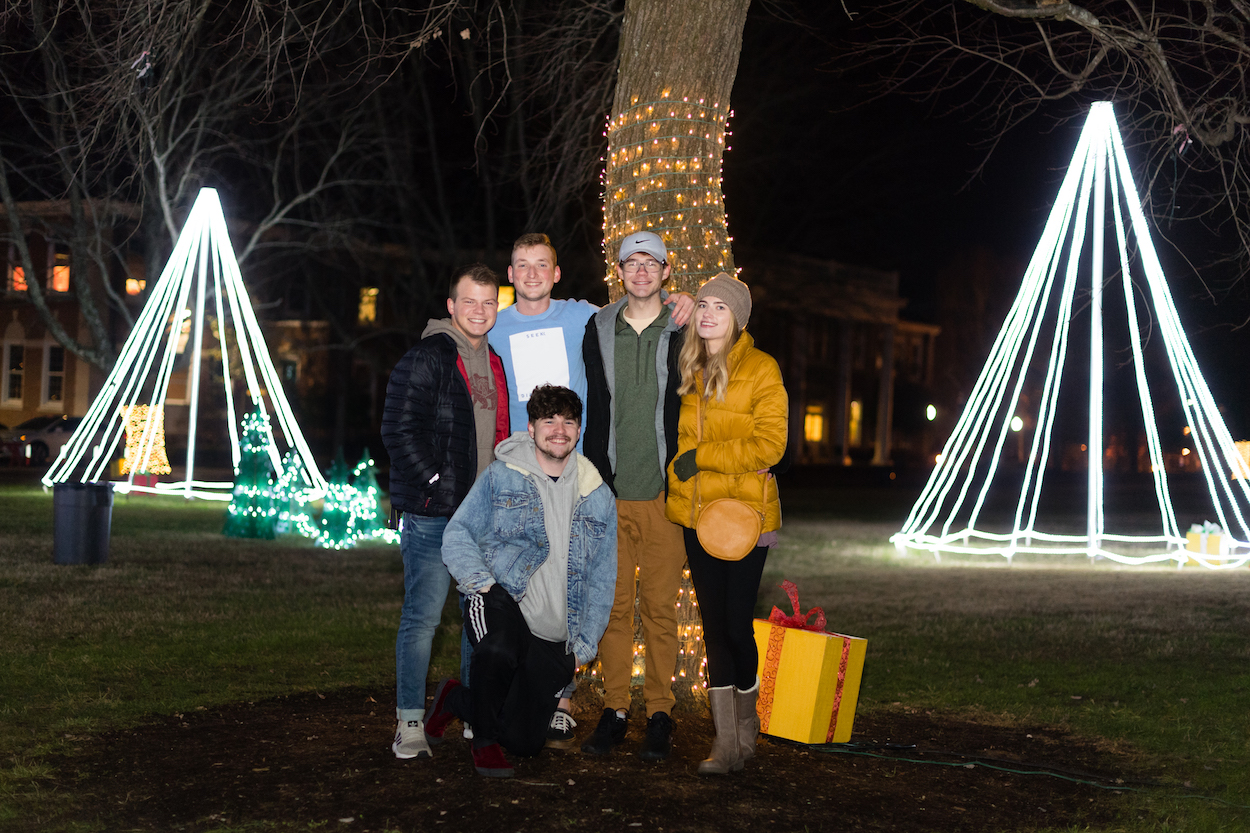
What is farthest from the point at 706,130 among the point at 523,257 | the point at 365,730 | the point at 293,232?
the point at 293,232

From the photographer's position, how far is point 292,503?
50.0ft

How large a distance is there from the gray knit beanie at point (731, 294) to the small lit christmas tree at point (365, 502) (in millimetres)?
9600

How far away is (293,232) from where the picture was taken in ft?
125

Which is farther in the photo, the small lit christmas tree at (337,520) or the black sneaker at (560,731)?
the small lit christmas tree at (337,520)

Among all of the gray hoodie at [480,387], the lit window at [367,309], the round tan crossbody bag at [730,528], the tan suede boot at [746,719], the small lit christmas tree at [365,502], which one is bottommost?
the tan suede boot at [746,719]

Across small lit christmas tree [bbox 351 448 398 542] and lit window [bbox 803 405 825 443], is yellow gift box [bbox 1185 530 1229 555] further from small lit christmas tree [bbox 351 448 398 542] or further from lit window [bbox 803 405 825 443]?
lit window [bbox 803 405 825 443]

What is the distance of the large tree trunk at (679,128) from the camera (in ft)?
21.4

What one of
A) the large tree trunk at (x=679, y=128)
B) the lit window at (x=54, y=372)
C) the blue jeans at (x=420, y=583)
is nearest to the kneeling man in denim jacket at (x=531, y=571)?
the blue jeans at (x=420, y=583)

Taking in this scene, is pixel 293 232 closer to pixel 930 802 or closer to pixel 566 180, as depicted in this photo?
pixel 566 180

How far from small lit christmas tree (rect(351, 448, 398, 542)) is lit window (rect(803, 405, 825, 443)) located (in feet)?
127

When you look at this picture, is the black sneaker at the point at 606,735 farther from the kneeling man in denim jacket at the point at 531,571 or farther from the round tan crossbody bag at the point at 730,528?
the round tan crossbody bag at the point at 730,528

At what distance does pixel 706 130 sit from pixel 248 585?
245 inches

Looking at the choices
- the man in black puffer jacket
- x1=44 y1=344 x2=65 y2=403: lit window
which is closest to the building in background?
x1=44 y1=344 x2=65 y2=403: lit window

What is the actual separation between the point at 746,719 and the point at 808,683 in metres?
0.45
